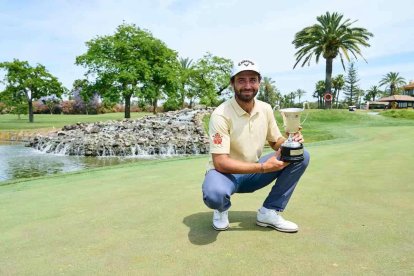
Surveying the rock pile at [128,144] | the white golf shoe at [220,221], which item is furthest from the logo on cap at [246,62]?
the rock pile at [128,144]

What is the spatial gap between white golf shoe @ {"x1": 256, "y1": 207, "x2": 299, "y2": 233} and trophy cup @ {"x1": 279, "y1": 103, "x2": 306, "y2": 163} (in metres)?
0.58

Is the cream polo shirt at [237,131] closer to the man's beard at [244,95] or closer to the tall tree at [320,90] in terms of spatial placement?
the man's beard at [244,95]

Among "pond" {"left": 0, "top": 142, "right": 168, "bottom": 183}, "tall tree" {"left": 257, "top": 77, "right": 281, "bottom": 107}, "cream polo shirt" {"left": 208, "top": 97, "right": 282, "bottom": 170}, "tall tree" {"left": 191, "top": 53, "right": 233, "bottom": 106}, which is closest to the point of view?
"cream polo shirt" {"left": 208, "top": 97, "right": 282, "bottom": 170}

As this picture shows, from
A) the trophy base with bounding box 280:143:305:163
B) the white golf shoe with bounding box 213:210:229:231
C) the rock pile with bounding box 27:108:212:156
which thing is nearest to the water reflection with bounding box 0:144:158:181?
the rock pile with bounding box 27:108:212:156

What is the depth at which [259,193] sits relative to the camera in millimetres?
5602

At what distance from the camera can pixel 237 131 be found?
12.6 ft

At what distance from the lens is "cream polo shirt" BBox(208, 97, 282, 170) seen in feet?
12.3

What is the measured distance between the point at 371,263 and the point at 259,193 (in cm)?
269

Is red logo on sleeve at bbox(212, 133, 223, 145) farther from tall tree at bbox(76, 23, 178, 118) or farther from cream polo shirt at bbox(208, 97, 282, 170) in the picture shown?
tall tree at bbox(76, 23, 178, 118)

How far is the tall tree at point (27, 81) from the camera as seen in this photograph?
4306 centimetres

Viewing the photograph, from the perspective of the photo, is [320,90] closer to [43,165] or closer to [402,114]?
[402,114]

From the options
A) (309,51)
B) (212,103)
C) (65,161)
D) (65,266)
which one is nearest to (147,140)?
(65,161)

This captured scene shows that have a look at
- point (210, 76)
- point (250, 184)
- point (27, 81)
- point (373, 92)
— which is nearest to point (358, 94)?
point (373, 92)

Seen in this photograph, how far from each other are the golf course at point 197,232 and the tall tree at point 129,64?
36.7 metres
